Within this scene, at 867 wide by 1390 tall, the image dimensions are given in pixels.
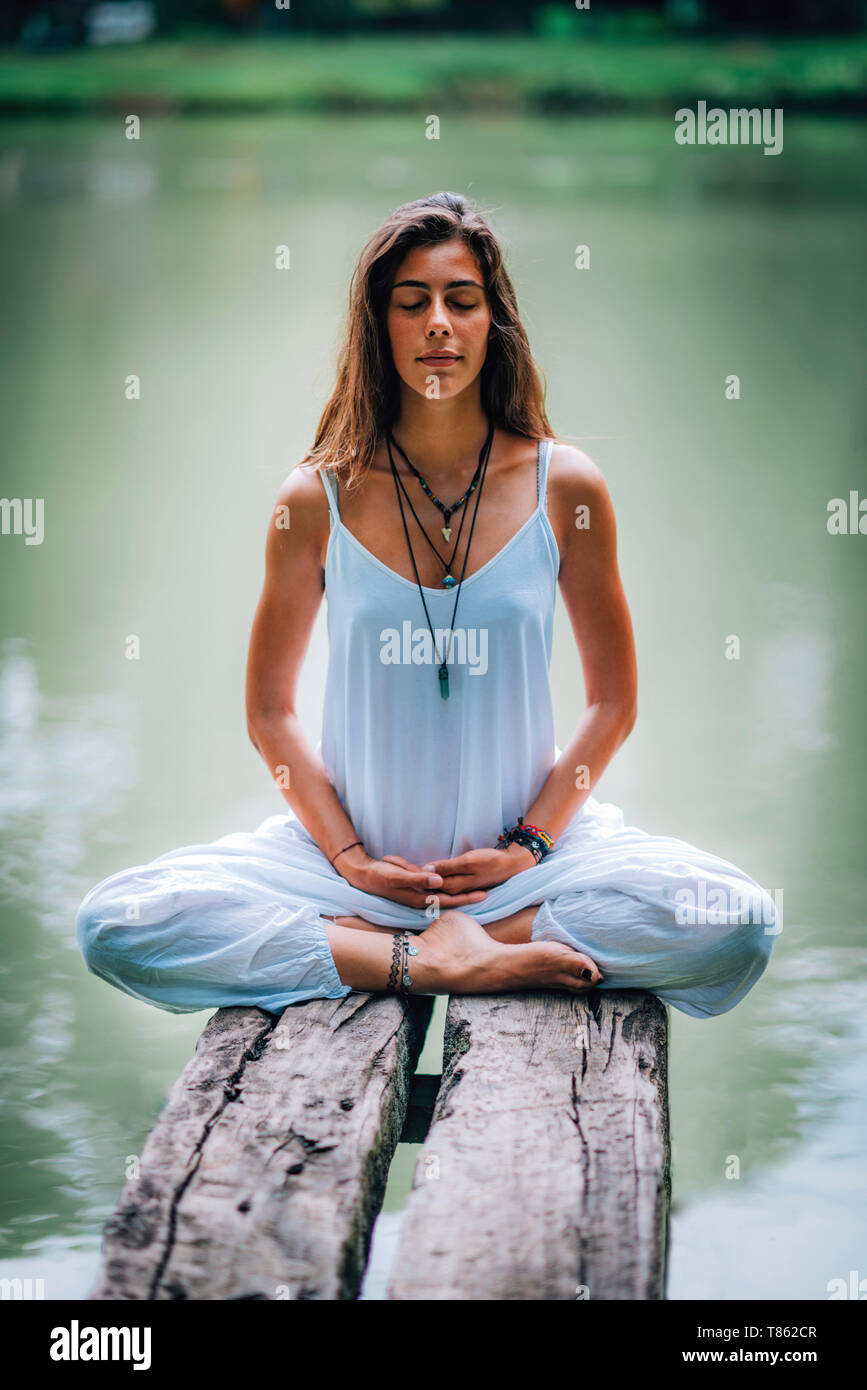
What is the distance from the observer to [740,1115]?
2.62m

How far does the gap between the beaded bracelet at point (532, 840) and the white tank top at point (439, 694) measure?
3 centimetres

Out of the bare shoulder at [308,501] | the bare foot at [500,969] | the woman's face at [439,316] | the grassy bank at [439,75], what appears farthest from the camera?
the grassy bank at [439,75]

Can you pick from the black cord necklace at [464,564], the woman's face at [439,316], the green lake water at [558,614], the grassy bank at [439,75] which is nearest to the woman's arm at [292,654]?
the black cord necklace at [464,564]

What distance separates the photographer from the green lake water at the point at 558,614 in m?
2.56

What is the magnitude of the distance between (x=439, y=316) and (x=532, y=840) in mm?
745

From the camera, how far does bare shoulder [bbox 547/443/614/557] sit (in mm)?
2275

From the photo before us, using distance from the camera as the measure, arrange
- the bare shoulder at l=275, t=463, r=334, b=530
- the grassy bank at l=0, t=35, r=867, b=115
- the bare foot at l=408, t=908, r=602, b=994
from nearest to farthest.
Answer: the bare foot at l=408, t=908, r=602, b=994 → the bare shoulder at l=275, t=463, r=334, b=530 → the grassy bank at l=0, t=35, r=867, b=115

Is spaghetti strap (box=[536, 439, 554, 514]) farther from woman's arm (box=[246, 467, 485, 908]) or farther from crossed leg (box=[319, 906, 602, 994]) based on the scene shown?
crossed leg (box=[319, 906, 602, 994])

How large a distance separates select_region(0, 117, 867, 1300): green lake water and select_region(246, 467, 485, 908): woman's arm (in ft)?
1.69

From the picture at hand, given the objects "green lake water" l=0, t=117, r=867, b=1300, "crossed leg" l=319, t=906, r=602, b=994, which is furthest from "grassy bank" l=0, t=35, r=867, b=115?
"crossed leg" l=319, t=906, r=602, b=994

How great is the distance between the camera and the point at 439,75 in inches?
711

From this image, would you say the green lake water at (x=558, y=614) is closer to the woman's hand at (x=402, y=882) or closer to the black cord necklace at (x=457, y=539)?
the black cord necklace at (x=457, y=539)
